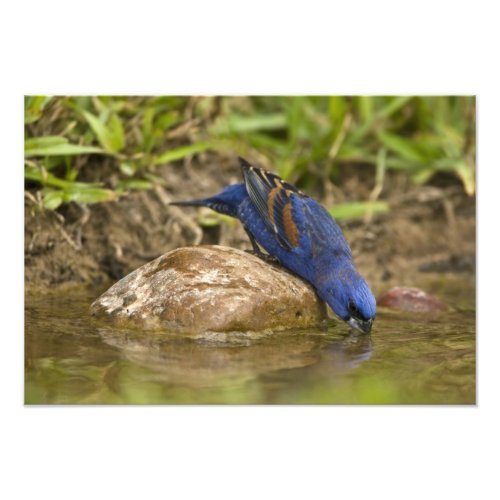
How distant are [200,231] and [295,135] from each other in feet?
4.87

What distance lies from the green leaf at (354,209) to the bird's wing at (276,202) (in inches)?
57.1

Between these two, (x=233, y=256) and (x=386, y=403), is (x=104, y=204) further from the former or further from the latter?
(x=386, y=403)

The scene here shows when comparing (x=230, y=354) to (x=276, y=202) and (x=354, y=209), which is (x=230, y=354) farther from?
(x=354, y=209)

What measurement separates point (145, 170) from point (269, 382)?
337 cm

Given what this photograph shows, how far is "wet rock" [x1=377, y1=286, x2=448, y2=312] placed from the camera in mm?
6883

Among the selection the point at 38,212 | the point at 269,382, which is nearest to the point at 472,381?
the point at 269,382

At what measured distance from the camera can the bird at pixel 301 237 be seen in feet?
19.4

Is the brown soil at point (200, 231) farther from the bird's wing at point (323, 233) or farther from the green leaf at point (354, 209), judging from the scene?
the bird's wing at point (323, 233)

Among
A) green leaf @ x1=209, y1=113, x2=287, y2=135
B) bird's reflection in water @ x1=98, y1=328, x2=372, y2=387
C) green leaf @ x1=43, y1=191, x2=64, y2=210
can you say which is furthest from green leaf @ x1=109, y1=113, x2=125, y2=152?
bird's reflection in water @ x1=98, y1=328, x2=372, y2=387

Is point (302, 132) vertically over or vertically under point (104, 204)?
over

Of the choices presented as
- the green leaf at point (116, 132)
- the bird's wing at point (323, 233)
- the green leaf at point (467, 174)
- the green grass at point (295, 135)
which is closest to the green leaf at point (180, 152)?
the green grass at point (295, 135)

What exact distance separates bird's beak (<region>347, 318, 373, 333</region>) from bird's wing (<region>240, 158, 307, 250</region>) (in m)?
0.79

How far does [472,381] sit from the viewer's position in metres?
5.20

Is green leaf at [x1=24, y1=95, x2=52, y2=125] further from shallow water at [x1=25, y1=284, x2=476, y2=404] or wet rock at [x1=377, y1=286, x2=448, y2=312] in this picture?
wet rock at [x1=377, y1=286, x2=448, y2=312]
